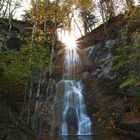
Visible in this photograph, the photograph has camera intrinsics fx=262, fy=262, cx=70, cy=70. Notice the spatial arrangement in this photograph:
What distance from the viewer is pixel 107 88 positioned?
2073 cm

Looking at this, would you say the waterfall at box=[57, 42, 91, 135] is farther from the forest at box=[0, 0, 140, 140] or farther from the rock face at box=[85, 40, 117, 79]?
the rock face at box=[85, 40, 117, 79]

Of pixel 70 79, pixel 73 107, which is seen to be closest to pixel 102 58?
pixel 70 79

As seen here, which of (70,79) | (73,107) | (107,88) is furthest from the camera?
(70,79)

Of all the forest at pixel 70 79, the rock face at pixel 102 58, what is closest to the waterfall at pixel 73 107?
the forest at pixel 70 79

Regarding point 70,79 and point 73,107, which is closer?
point 73,107

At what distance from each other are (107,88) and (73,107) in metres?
3.17

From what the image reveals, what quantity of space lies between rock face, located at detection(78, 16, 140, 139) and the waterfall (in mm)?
598

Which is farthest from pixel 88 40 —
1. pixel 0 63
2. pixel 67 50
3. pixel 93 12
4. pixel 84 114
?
pixel 0 63

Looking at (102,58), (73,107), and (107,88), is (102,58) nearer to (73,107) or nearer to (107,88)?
(107,88)

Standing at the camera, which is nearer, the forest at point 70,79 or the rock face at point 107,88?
the forest at point 70,79

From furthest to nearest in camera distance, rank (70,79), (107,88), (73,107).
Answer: (70,79) < (107,88) < (73,107)

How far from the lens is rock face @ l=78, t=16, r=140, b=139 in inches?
663

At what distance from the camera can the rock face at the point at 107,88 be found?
55.3 feet

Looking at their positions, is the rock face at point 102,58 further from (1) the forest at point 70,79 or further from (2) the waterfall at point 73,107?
(2) the waterfall at point 73,107
